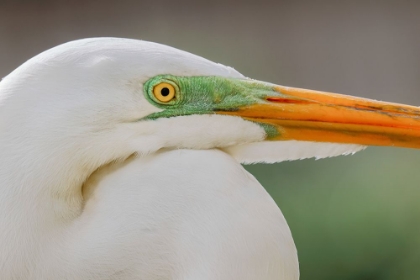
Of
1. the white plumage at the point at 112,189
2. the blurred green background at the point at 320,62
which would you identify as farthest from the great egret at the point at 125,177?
the blurred green background at the point at 320,62

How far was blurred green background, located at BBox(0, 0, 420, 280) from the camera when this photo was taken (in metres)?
2.27

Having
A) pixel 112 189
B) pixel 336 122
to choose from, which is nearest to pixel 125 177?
pixel 112 189

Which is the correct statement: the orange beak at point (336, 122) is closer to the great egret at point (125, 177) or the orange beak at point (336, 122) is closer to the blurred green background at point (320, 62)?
the great egret at point (125, 177)

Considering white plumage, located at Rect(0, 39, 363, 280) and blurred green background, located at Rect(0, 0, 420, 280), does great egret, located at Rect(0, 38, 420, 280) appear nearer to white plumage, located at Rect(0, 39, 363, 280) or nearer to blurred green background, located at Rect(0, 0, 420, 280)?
white plumage, located at Rect(0, 39, 363, 280)

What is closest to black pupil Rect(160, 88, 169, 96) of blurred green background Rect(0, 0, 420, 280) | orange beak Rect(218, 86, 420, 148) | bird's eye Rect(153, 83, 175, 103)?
bird's eye Rect(153, 83, 175, 103)

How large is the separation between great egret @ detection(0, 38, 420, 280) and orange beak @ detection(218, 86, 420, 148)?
0.22 ft

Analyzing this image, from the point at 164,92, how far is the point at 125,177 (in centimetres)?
10

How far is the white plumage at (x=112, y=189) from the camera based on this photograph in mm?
591

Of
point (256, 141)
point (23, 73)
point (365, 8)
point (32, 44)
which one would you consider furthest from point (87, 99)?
point (365, 8)

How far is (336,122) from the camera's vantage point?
27.0 inches

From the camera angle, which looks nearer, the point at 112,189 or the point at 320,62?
the point at 112,189

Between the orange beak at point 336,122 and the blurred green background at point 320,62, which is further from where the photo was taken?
the blurred green background at point 320,62

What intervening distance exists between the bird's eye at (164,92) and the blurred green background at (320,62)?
167 cm

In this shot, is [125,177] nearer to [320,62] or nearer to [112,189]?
[112,189]
